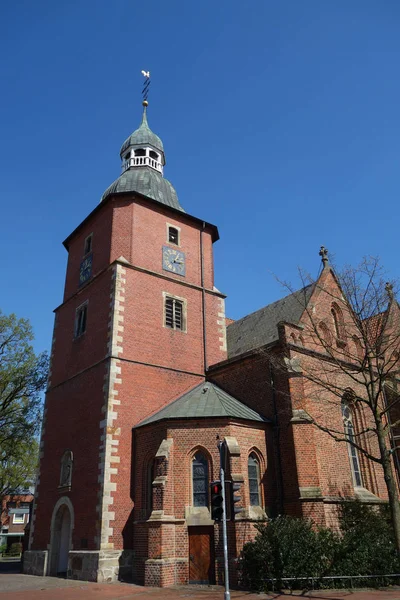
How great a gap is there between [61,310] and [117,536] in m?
14.2

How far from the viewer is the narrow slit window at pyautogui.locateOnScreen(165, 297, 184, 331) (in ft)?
81.6

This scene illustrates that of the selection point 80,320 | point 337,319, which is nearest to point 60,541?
point 80,320

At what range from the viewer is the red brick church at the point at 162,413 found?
696 inches

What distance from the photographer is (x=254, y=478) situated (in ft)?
61.7

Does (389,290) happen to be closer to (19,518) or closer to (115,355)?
(115,355)

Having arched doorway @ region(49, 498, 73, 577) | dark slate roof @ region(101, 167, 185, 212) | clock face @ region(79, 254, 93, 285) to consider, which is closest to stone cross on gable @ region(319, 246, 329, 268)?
dark slate roof @ region(101, 167, 185, 212)

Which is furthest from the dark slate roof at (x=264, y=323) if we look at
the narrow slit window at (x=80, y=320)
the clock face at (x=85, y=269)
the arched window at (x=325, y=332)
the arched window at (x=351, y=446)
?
the clock face at (x=85, y=269)

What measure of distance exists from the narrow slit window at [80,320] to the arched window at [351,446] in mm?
13759

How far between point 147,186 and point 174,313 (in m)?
8.64

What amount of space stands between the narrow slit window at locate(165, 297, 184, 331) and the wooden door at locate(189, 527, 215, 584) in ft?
34.1

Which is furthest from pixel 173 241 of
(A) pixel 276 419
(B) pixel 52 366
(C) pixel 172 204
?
(A) pixel 276 419

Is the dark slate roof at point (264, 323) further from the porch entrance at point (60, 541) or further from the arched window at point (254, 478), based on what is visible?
the porch entrance at point (60, 541)

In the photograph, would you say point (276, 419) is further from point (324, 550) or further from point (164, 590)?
point (164, 590)

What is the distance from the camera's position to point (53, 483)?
2281 centimetres
